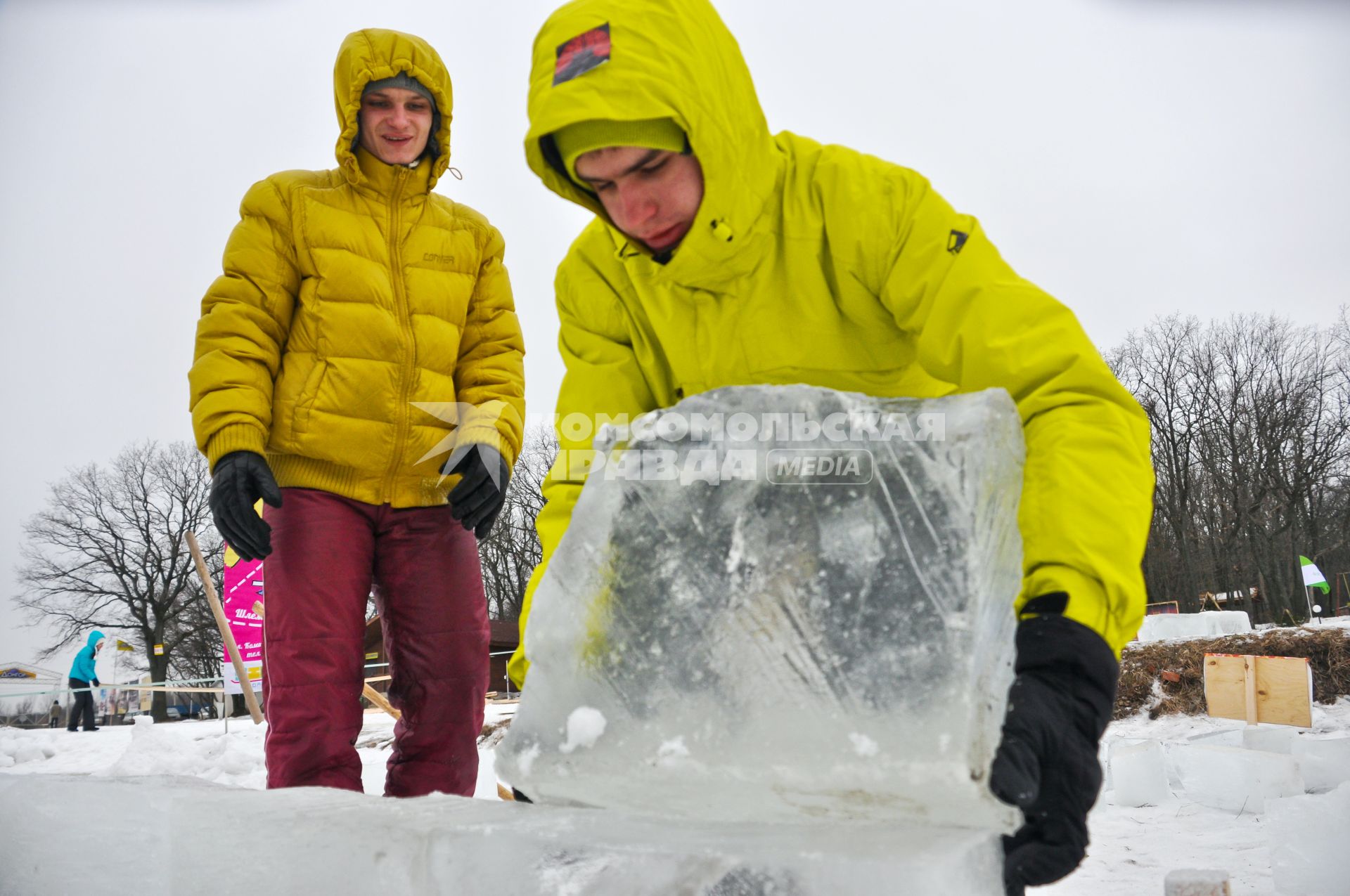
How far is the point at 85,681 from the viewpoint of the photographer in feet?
35.2

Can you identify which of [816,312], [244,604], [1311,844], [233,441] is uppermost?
[816,312]

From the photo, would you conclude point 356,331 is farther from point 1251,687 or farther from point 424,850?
point 1251,687

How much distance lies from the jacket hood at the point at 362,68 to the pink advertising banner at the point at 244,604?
7.35 meters

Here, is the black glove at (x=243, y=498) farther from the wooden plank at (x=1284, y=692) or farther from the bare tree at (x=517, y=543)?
the bare tree at (x=517, y=543)

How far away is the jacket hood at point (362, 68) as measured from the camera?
7.20 feet

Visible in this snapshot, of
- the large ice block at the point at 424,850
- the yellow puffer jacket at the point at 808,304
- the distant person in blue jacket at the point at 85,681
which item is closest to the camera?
the large ice block at the point at 424,850

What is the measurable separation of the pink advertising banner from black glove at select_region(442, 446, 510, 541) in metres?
7.40

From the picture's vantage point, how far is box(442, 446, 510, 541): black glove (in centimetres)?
208

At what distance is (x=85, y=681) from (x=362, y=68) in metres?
11.4

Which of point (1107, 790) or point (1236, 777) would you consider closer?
point (1236, 777)

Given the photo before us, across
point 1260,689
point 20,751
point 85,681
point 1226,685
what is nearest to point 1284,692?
point 1260,689

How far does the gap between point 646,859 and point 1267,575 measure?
2882cm

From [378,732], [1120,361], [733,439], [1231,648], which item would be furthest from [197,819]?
[1120,361]

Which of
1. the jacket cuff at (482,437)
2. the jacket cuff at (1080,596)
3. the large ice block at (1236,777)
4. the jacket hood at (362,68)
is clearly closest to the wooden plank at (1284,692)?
the large ice block at (1236,777)
